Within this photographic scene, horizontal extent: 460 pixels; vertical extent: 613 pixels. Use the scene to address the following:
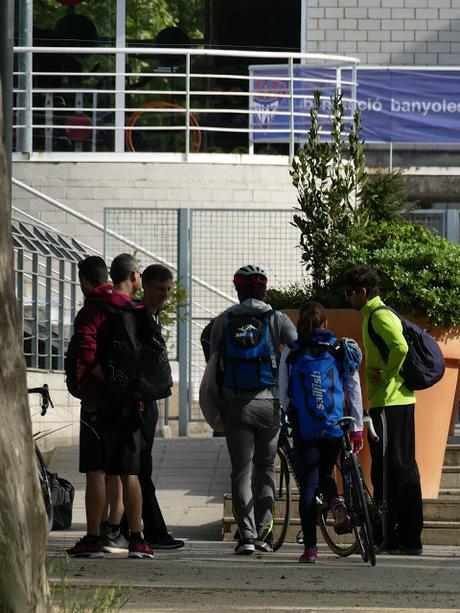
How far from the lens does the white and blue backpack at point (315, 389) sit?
364 inches

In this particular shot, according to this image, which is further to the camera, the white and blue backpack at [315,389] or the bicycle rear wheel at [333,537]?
the bicycle rear wheel at [333,537]

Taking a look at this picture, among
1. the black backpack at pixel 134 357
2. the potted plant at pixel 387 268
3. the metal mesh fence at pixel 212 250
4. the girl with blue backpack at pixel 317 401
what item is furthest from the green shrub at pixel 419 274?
the metal mesh fence at pixel 212 250

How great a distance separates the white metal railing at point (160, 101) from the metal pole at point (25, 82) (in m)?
0.02

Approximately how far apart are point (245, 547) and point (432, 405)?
1.94 meters

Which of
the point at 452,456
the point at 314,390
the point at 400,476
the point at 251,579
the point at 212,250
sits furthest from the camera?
the point at 212,250

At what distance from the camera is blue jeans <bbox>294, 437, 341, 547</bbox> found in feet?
30.2

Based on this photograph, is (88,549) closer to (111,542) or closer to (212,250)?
(111,542)

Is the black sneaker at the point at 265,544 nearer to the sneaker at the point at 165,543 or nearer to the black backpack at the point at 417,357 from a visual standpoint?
the sneaker at the point at 165,543

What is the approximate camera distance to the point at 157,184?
66.1ft

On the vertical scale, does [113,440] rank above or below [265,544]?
above

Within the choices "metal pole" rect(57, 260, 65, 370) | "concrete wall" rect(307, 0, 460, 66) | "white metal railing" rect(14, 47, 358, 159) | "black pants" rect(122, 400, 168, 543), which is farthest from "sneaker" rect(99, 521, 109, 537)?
"concrete wall" rect(307, 0, 460, 66)

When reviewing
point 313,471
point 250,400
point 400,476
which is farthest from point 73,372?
point 400,476

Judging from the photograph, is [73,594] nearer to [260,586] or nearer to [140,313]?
[260,586]

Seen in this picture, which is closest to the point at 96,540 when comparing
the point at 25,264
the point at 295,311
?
the point at 295,311
